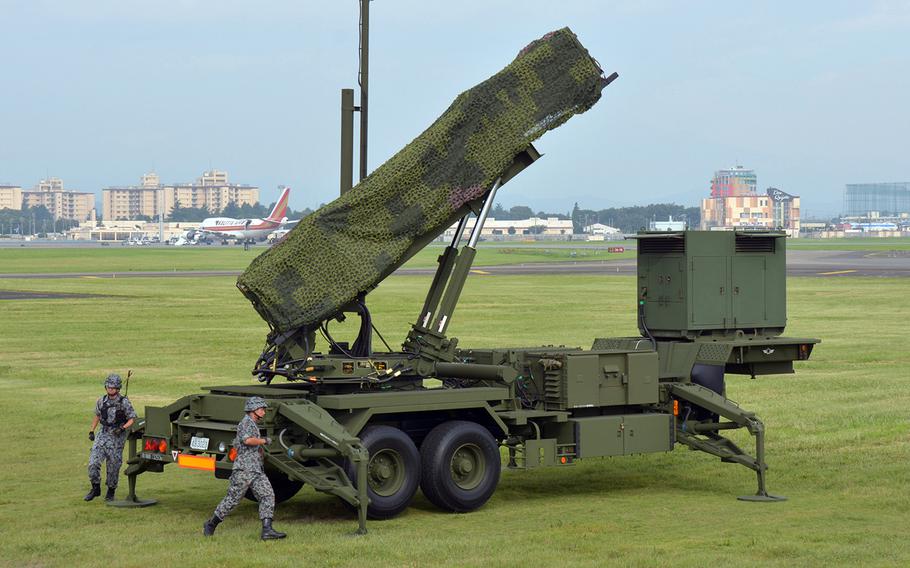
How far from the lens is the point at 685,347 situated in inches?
669

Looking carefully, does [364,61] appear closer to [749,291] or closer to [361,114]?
[361,114]

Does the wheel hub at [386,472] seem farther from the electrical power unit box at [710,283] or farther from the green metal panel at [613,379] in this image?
the electrical power unit box at [710,283]

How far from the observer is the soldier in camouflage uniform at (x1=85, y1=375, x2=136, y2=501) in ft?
51.7

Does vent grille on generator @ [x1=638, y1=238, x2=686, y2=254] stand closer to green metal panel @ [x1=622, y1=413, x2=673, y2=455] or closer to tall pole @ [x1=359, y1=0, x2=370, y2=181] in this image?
green metal panel @ [x1=622, y1=413, x2=673, y2=455]

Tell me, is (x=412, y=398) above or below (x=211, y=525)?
above

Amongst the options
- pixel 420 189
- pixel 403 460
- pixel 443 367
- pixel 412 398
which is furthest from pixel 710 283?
pixel 403 460

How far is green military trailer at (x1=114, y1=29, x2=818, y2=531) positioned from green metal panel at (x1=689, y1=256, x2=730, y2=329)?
0.7 inches

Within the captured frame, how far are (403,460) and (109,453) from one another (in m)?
3.75

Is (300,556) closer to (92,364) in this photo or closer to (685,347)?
(685,347)

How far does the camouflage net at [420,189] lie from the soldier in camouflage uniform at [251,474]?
5.07 ft

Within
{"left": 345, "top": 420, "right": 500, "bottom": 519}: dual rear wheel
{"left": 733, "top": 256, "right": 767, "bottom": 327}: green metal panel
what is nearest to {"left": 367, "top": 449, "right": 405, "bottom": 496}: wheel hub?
{"left": 345, "top": 420, "right": 500, "bottom": 519}: dual rear wheel

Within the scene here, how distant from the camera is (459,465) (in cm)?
1512

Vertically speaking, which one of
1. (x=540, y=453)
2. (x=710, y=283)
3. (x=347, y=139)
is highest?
(x=347, y=139)

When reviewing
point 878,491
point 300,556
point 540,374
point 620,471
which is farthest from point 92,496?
point 878,491
